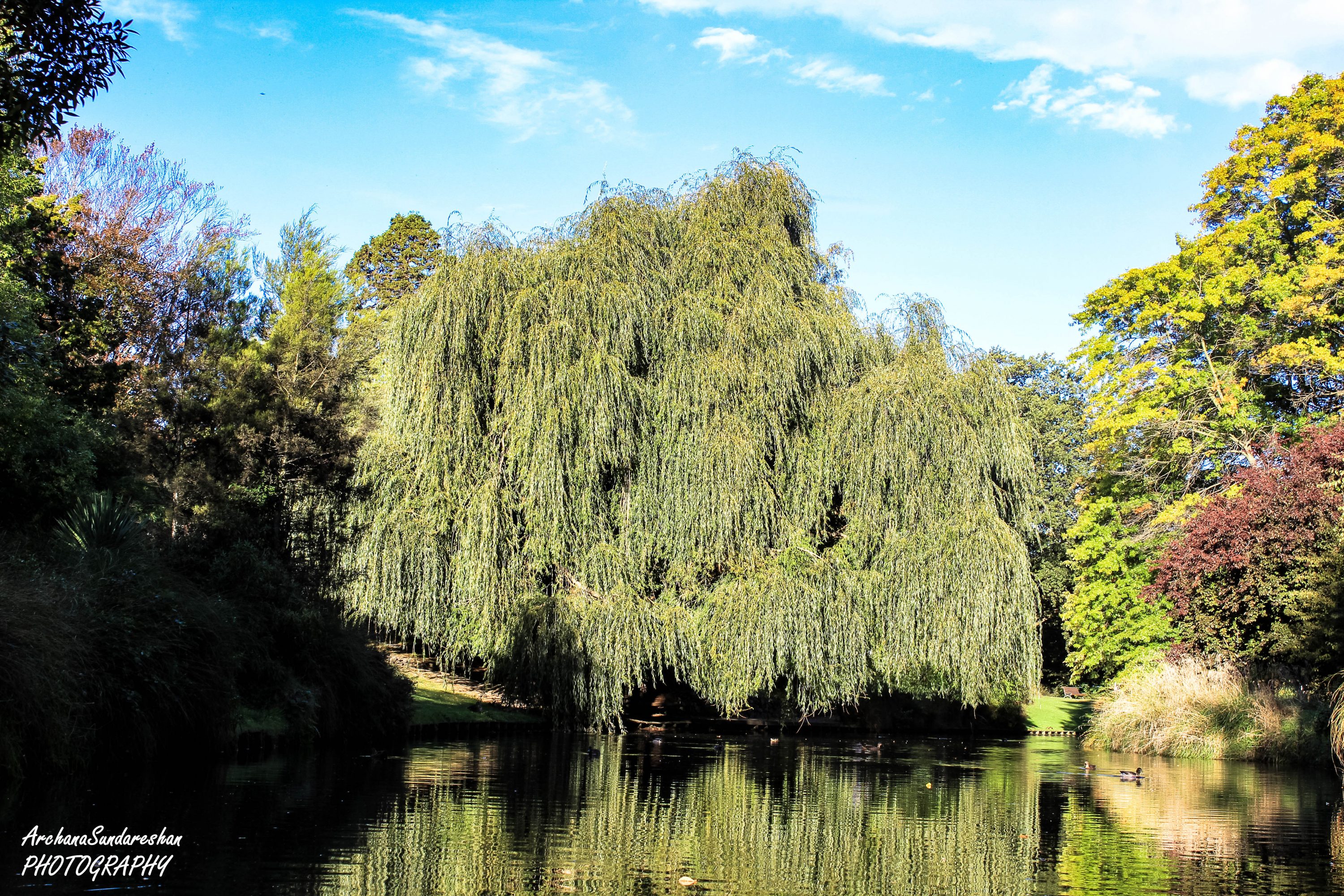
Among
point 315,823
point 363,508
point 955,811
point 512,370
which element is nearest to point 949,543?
point 955,811

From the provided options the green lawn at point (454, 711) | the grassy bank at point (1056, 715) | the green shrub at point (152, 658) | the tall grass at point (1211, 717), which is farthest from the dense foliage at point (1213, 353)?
the green shrub at point (152, 658)

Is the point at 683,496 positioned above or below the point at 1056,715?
above

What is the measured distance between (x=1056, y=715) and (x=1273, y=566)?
764 inches

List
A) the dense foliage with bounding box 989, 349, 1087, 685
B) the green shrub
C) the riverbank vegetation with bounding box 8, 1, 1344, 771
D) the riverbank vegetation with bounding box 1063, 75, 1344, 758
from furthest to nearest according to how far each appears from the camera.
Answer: the dense foliage with bounding box 989, 349, 1087, 685
the riverbank vegetation with bounding box 1063, 75, 1344, 758
the riverbank vegetation with bounding box 8, 1, 1344, 771
the green shrub

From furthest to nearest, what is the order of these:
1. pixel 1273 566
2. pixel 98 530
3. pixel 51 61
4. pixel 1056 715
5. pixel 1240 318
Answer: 1. pixel 1056 715
2. pixel 1240 318
3. pixel 1273 566
4. pixel 98 530
5. pixel 51 61

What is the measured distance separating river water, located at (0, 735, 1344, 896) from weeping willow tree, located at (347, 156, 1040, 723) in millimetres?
3183

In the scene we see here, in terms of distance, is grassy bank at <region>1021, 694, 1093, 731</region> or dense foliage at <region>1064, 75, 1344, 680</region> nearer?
dense foliage at <region>1064, 75, 1344, 680</region>

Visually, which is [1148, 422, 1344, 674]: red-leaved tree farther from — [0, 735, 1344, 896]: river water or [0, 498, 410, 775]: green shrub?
[0, 498, 410, 775]: green shrub

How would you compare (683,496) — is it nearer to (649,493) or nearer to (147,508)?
(649,493)

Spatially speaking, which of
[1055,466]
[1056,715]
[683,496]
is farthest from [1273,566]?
[1055,466]

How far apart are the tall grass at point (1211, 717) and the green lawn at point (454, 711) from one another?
15.0 metres

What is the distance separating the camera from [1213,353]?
31016mm

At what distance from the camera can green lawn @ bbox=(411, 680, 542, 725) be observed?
23047mm

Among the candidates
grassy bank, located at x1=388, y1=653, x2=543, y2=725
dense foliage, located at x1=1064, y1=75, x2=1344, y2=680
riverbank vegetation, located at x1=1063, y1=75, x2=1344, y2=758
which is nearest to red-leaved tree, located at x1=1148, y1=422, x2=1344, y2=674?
riverbank vegetation, located at x1=1063, y1=75, x2=1344, y2=758
